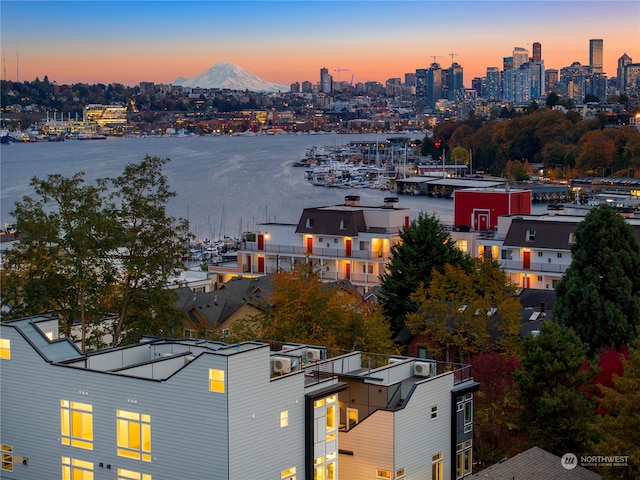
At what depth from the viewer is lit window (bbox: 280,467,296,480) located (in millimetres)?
12762

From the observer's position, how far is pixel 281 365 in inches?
542

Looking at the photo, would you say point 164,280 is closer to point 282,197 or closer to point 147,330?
point 147,330

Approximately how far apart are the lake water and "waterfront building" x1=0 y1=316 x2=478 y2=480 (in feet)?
135

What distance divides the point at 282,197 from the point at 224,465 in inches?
2765

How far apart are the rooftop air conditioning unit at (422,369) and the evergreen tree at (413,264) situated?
893cm

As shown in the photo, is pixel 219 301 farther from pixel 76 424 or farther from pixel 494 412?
pixel 76 424

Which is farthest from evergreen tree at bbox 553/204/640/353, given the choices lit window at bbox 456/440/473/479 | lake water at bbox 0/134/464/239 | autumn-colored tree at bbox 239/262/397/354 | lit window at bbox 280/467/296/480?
lake water at bbox 0/134/464/239

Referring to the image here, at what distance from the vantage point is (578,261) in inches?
784

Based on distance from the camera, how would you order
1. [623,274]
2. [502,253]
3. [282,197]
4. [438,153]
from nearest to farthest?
1. [623,274]
2. [502,253]
3. [282,197]
4. [438,153]

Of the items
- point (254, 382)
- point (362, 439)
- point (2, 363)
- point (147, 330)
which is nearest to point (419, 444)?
point (362, 439)

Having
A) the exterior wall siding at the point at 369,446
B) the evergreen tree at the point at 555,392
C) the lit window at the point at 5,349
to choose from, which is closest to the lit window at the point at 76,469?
the lit window at the point at 5,349

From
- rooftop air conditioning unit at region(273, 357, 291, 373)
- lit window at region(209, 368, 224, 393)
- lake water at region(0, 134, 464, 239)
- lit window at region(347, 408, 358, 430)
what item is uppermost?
lit window at region(209, 368, 224, 393)

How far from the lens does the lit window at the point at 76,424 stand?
12992 mm

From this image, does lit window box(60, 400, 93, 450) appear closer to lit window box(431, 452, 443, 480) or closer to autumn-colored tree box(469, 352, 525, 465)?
lit window box(431, 452, 443, 480)
